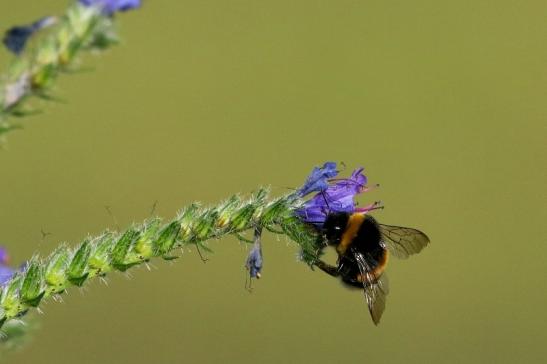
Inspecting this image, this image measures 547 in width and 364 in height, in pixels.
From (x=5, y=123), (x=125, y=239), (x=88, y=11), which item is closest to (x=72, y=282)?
(x=125, y=239)

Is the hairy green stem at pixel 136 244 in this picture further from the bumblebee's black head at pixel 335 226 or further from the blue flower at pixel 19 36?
the blue flower at pixel 19 36

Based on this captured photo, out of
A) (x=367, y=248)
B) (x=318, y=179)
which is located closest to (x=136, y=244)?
(x=318, y=179)

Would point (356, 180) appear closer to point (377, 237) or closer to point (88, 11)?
point (377, 237)

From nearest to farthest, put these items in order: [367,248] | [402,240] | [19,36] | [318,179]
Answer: [19,36], [318,179], [367,248], [402,240]

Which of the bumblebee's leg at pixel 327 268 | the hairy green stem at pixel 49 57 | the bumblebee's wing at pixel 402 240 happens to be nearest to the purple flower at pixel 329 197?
the bumblebee's leg at pixel 327 268

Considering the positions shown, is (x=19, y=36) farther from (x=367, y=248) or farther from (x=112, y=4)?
(x=367, y=248)

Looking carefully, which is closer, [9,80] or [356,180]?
[9,80]
